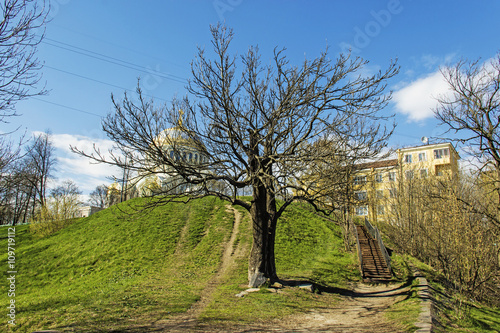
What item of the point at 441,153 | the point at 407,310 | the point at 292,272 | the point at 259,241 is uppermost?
the point at 441,153

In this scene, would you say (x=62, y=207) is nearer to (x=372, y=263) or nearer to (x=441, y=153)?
(x=372, y=263)

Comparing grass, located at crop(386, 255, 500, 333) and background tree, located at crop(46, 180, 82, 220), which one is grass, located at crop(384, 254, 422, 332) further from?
background tree, located at crop(46, 180, 82, 220)

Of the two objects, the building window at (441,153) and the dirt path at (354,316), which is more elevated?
the building window at (441,153)

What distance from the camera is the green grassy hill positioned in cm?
786

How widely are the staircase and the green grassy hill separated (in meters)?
0.63

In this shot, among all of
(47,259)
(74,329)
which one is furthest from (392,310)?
(47,259)

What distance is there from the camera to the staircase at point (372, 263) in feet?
45.0

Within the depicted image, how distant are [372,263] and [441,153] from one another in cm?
3777

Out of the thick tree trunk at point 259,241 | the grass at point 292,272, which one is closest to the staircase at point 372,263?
the grass at point 292,272

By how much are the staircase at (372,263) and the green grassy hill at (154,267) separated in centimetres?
63

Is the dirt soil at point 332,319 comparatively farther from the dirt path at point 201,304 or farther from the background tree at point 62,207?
the background tree at point 62,207

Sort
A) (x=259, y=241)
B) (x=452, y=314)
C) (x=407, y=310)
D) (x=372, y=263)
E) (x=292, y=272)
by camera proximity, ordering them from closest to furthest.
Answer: (x=452, y=314), (x=407, y=310), (x=259, y=241), (x=292, y=272), (x=372, y=263)

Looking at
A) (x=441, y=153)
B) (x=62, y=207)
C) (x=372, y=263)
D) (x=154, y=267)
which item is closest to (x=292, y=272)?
(x=372, y=263)

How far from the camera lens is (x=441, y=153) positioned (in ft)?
147
